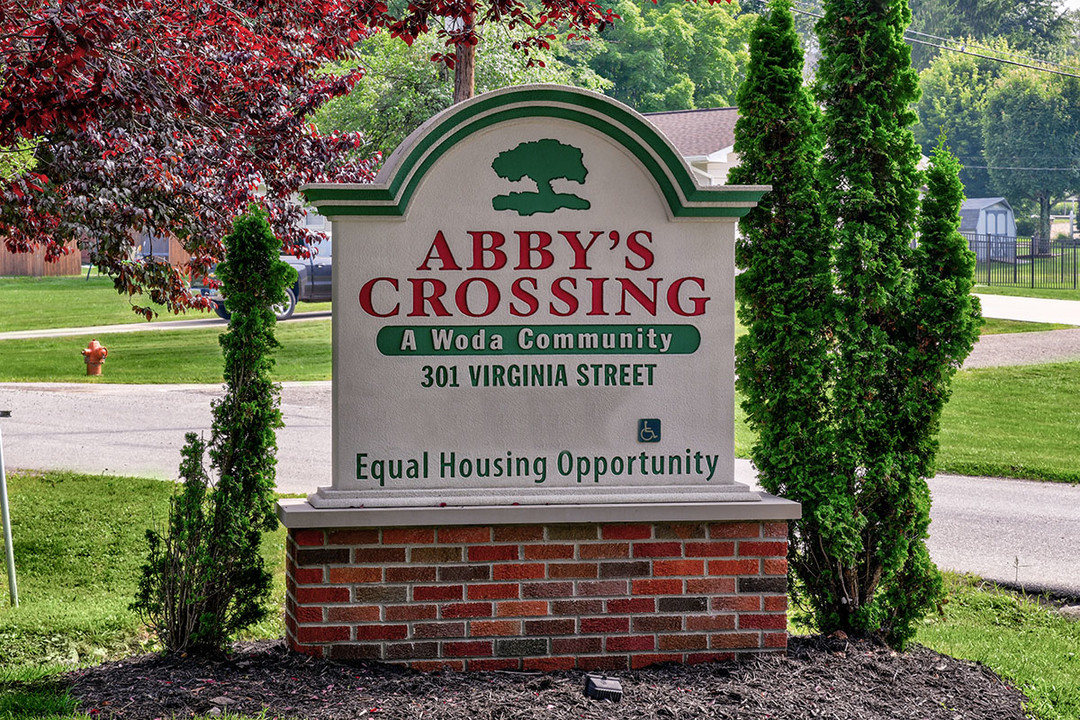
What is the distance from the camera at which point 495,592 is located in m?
4.32

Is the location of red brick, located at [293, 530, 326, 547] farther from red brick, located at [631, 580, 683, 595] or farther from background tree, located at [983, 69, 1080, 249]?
background tree, located at [983, 69, 1080, 249]

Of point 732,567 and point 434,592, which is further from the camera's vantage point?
point 732,567

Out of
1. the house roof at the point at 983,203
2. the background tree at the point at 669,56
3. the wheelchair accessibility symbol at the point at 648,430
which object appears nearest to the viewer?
the wheelchair accessibility symbol at the point at 648,430

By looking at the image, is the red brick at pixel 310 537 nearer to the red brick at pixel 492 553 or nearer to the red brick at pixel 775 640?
the red brick at pixel 492 553

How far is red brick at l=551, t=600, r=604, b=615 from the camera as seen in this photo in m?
4.35

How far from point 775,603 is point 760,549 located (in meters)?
0.23

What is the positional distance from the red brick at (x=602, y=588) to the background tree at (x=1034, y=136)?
48477mm

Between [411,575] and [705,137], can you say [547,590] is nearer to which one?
[411,575]

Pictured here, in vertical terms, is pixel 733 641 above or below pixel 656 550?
below

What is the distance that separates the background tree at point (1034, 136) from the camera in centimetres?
4869

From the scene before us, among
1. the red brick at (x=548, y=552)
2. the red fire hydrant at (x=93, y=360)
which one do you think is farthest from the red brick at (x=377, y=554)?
the red fire hydrant at (x=93, y=360)

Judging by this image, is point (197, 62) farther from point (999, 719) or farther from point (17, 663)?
point (999, 719)

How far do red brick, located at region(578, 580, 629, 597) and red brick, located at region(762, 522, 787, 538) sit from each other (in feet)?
2.07

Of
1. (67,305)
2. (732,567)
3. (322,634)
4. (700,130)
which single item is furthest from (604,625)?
(67,305)
